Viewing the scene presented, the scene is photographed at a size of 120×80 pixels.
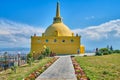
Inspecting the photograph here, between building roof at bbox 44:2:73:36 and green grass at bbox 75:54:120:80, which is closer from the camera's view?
green grass at bbox 75:54:120:80

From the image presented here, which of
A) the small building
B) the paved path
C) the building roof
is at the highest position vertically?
the building roof

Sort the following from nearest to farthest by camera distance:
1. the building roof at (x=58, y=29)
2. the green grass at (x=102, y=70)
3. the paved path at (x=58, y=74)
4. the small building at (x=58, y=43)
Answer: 1. the paved path at (x=58, y=74)
2. the green grass at (x=102, y=70)
3. the small building at (x=58, y=43)
4. the building roof at (x=58, y=29)

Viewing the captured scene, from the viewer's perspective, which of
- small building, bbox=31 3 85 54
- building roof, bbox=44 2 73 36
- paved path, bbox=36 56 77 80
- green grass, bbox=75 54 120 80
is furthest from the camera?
building roof, bbox=44 2 73 36

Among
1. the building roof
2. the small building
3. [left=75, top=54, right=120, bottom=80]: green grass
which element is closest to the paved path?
[left=75, top=54, right=120, bottom=80]: green grass

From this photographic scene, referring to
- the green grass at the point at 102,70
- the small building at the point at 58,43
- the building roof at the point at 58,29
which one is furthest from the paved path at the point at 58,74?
the building roof at the point at 58,29

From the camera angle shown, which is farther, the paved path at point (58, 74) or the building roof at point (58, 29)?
the building roof at point (58, 29)

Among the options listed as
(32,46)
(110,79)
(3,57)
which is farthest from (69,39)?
(110,79)

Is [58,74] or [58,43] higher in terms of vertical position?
[58,43]

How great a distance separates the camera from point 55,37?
45.7m

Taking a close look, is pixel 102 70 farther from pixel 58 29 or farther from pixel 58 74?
pixel 58 29

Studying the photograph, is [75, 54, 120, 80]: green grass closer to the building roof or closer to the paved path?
the paved path

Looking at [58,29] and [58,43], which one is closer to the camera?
[58,43]

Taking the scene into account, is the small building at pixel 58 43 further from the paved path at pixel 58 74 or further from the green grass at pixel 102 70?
the paved path at pixel 58 74

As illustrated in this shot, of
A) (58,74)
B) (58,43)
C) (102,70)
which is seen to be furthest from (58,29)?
(58,74)
